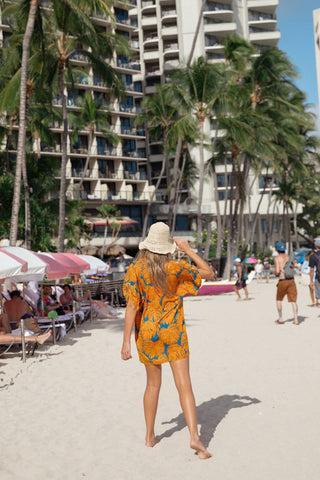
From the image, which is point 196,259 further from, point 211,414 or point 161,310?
point 211,414

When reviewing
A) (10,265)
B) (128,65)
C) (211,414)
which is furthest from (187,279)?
(128,65)

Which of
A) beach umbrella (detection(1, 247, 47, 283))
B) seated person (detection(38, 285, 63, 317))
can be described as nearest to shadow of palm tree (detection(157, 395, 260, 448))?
beach umbrella (detection(1, 247, 47, 283))

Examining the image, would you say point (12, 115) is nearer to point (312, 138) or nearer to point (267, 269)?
point (267, 269)

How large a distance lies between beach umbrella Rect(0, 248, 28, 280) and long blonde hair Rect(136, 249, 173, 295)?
4.83 m

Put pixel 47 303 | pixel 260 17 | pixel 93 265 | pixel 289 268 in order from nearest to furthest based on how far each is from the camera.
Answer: pixel 289 268
pixel 47 303
pixel 93 265
pixel 260 17

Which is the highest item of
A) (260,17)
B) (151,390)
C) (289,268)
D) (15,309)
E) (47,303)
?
(260,17)

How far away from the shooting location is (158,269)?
169 inches

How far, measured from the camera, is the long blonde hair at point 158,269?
4277 mm

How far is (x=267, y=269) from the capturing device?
121 feet

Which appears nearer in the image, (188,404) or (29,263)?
(188,404)

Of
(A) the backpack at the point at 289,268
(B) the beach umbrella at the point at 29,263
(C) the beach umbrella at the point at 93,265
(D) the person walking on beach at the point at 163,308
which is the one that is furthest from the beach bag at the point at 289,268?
(D) the person walking on beach at the point at 163,308

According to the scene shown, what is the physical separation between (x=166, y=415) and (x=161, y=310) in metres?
1.79

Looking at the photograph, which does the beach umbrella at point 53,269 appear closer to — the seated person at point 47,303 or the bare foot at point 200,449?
the seated person at point 47,303

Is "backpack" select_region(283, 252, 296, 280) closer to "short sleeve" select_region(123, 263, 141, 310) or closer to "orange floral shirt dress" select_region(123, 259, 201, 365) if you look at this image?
"orange floral shirt dress" select_region(123, 259, 201, 365)
